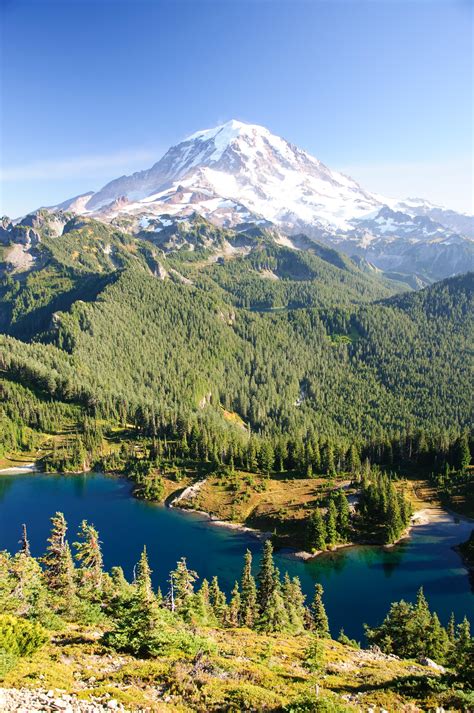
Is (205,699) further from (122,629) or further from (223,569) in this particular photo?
(223,569)

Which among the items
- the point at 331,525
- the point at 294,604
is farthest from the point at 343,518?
the point at 294,604

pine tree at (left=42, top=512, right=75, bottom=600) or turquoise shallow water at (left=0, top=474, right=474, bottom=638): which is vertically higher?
pine tree at (left=42, top=512, right=75, bottom=600)

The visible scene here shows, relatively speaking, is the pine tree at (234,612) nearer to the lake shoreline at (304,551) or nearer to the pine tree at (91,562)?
the pine tree at (91,562)

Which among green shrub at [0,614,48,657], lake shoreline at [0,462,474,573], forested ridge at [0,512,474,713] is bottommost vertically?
lake shoreline at [0,462,474,573]

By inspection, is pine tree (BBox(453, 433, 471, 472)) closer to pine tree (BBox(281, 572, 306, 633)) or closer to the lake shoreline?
the lake shoreline

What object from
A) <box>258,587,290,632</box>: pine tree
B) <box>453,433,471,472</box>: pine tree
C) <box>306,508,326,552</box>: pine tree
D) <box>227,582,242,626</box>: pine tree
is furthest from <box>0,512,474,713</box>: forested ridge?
<box>453,433,471,472</box>: pine tree

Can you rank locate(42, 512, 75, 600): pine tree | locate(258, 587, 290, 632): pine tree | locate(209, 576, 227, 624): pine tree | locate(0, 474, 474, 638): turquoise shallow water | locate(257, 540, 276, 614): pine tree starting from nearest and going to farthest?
locate(42, 512, 75, 600): pine tree
locate(258, 587, 290, 632): pine tree
locate(209, 576, 227, 624): pine tree
locate(257, 540, 276, 614): pine tree
locate(0, 474, 474, 638): turquoise shallow water

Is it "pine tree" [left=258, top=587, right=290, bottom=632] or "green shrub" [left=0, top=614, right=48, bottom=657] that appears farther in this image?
"pine tree" [left=258, top=587, right=290, bottom=632]

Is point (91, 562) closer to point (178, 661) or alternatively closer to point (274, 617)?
point (274, 617)
